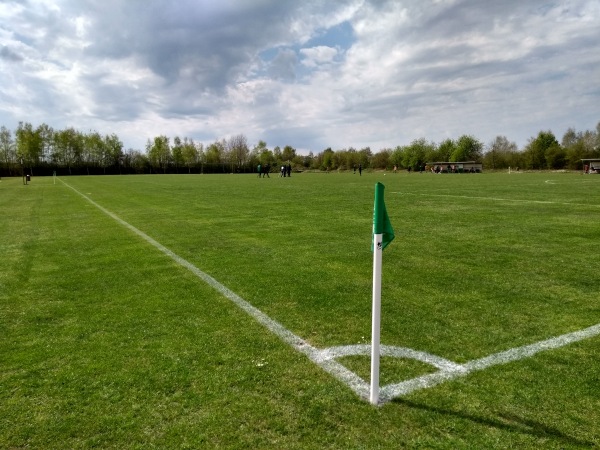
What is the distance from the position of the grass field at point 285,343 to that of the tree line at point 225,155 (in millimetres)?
67983

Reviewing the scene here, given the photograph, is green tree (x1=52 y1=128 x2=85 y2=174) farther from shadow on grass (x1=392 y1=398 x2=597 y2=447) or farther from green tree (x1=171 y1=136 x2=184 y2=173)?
shadow on grass (x1=392 y1=398 x2=597 y2=447)

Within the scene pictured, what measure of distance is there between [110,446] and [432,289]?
167 inches

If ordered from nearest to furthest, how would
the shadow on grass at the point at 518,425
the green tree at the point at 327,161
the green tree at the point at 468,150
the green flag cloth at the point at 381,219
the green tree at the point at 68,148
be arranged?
the shadow on grass at the point at 518,425
the green flag cloth at the point at 381,219
the green tree at the point at 68,148
the green tree at the point at 468,150
the green tree at the point at 327,161

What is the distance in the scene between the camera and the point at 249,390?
120 inches

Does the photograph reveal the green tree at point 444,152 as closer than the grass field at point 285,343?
No

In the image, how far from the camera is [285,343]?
12.7 ft

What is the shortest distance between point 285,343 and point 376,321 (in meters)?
1.32

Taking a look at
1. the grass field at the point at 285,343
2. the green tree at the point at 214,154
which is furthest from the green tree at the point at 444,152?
the grass field at the point at 285,343

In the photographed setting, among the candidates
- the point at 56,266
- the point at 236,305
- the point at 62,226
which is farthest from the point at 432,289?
the point at 62,226

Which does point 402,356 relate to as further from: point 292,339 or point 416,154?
point 416,154

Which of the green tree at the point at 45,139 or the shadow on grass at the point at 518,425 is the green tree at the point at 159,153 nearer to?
the green tree at the point at 45,139

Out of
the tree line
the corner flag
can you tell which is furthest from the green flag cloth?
the tree line

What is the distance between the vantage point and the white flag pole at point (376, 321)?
280cm

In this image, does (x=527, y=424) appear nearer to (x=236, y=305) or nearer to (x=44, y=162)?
(x=236, y=305)
